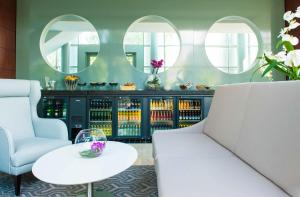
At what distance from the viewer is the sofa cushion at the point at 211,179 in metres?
1.10

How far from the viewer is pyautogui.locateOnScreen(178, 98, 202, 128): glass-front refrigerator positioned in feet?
13.3

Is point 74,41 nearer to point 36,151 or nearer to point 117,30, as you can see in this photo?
point 117,30

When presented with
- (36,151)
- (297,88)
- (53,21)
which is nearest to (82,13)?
(53,21)

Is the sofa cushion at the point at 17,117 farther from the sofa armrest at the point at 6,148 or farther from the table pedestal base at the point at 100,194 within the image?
the table pedestal base at the point at 100,194

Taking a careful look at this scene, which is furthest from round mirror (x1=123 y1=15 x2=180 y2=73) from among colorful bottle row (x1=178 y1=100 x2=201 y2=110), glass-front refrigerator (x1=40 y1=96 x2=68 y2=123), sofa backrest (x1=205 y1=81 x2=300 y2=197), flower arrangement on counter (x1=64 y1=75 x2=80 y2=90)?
sofa backrest (x1=205 y1=81 x2=300 y2=197)

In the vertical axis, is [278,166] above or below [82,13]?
below

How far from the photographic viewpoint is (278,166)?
119 cm

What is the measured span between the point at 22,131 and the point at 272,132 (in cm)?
244

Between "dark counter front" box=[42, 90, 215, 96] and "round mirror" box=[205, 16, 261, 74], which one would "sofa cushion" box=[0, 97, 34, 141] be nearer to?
"dark counter front" box=[42, 90, 215, 96]

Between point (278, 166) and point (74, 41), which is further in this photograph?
point (74, 41)

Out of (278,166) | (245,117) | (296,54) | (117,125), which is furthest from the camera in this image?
(117,125)

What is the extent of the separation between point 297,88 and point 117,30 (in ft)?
11.9

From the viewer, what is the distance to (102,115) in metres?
4.04

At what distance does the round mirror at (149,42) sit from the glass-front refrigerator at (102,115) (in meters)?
0.99
